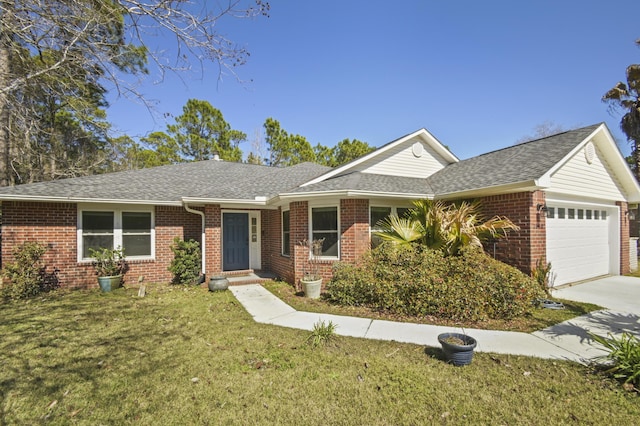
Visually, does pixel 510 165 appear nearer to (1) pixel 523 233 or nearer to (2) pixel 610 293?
(1) pixel 523 233

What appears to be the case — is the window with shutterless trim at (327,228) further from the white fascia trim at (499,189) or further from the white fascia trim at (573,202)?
the white fascia trim at (573,202)

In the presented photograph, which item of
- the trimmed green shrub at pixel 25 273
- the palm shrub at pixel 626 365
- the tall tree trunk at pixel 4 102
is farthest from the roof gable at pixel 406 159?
the trimmed green shrub at pixel 25 273

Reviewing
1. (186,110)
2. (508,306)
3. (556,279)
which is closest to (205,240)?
(508,306)

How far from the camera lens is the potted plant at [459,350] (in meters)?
3.82

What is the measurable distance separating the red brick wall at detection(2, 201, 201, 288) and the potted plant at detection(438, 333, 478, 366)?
9.21 metres

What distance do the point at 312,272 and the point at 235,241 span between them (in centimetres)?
381

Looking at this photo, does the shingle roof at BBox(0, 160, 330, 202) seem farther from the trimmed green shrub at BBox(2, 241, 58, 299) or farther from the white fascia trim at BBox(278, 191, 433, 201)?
the white fascia trim at BBox(278, 191, 433, 201)

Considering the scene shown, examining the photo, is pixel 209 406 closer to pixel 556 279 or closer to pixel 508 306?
pixel 508 306

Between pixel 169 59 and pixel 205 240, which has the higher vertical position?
pixel 169 59

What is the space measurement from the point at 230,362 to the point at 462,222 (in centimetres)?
596

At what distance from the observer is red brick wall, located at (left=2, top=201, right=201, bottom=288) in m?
8.30

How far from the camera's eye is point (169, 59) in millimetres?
5477

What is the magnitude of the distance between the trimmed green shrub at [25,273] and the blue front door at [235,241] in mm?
5072

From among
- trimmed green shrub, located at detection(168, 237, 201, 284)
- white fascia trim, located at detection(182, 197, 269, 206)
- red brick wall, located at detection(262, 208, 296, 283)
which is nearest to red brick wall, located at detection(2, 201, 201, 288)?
trimmed green shrub, located at detection(168, 237, 201, 284)
